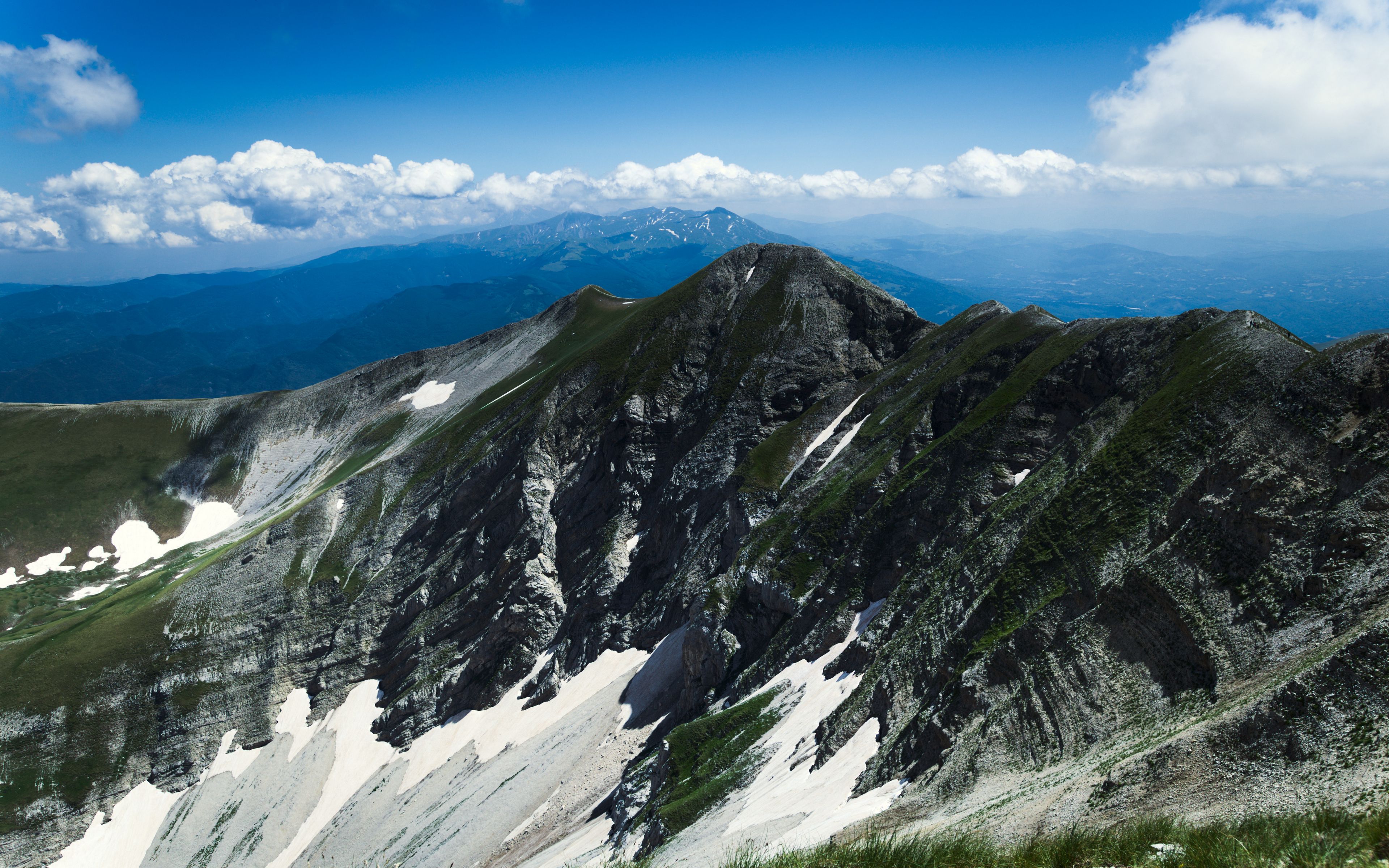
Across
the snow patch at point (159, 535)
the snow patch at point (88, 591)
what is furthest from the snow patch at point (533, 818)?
the snow patch at point (88, 591)

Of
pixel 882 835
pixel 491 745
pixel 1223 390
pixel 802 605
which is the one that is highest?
pixel 1223 390

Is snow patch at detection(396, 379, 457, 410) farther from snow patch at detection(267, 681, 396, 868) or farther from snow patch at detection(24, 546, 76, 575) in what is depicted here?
snow patch at detection(24, 546, 76, 575)

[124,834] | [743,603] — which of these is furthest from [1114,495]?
[124,834]

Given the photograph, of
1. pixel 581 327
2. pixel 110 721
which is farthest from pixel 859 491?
pixel 110 721

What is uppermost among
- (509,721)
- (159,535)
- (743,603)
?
(743,603)

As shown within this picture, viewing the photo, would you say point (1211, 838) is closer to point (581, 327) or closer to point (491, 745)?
point (491, 745)

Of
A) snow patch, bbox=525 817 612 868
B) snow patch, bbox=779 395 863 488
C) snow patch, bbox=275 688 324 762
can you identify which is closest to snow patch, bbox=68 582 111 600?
snow patch, bbox=275 688 324 762

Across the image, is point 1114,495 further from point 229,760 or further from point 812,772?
point 229,760
